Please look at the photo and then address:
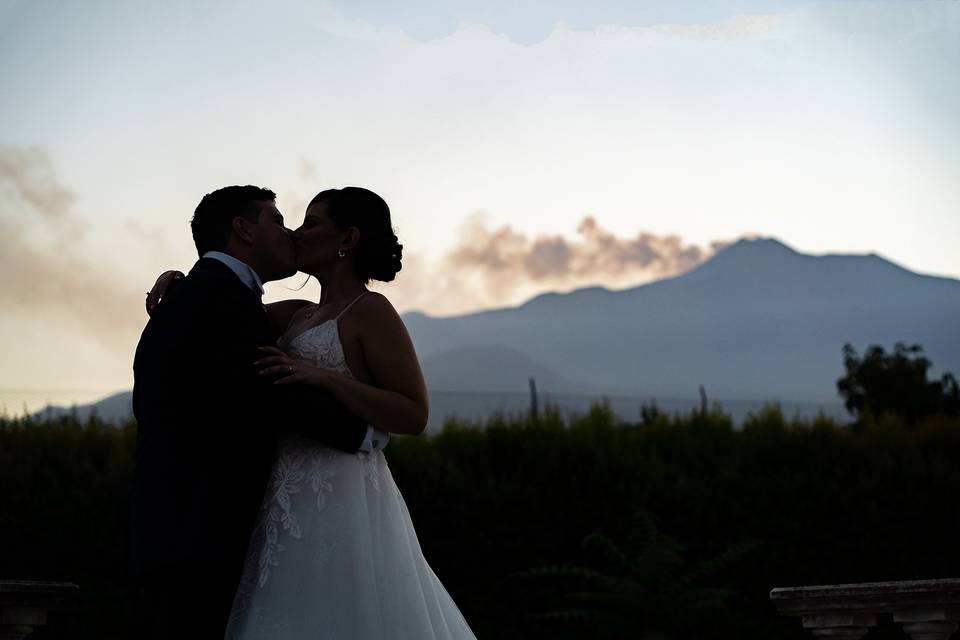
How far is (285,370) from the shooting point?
14.7 feet

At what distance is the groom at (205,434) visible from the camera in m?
4.32

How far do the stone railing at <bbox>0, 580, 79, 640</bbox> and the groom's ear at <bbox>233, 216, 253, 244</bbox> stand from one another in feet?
7.31

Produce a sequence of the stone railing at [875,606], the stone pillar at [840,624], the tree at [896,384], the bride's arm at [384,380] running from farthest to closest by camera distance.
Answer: the tree at [896,384]
the stone pillar at [840,624]
the stone railing at [875,606]
the bride's arm at [384,380]

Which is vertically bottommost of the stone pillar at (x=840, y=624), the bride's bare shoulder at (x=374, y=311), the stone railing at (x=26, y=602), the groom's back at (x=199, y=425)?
the stone pillar at (x=840, y=624)

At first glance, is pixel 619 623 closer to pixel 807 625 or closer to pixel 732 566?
pixel 732 566

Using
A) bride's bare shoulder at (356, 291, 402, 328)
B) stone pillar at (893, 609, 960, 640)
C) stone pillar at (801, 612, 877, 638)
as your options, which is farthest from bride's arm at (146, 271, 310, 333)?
stone pillar at (893, 609, 960, 640)

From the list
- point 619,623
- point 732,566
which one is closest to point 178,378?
point 619,623

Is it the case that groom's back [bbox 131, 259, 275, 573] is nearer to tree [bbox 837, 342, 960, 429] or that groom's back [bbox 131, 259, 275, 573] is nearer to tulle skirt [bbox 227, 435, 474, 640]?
tulle skirt [bbox 227, 435, 474, 640]

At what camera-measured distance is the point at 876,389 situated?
5081 centimetres

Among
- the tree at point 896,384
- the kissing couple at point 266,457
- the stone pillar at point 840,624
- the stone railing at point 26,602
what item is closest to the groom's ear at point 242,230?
the kissing couple at point 266,457

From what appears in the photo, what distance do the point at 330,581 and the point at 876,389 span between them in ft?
162

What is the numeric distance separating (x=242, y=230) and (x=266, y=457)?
92cm

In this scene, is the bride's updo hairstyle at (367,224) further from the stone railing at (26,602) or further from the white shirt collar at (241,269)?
the stone railing at (26,602)

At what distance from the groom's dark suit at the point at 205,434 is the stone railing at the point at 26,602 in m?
1.80
